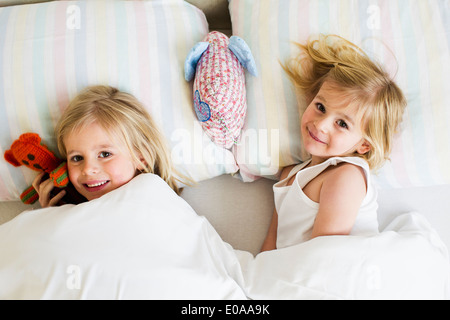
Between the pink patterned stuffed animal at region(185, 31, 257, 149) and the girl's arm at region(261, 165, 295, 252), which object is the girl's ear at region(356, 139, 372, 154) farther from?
the pink patterned stuffed animal at region(185, 31, 257, 149)

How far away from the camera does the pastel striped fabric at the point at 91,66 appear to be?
948 millimetres

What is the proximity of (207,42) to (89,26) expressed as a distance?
34 cm

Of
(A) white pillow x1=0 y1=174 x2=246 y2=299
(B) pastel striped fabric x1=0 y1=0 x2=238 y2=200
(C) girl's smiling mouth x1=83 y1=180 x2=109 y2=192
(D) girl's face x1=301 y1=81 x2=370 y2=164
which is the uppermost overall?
(B) pastel striped fabric x1=0 y1=0 x2=238 y2=200

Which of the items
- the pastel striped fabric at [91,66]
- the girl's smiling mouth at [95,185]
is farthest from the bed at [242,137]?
the girl's smiling mouth at [95,185]

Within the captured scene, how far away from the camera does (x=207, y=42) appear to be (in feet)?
3.09

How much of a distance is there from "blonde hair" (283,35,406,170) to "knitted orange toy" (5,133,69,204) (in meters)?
0.68

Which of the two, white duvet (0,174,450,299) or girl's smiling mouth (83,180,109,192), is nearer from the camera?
white duvet (0,174,450,299)

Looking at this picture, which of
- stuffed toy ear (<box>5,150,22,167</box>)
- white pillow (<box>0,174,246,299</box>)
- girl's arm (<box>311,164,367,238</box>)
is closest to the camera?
white pillow (<box>0,174,246,299</box>)

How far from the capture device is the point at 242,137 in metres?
1.00

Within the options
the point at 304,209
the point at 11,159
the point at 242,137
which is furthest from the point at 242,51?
the point at 11,159

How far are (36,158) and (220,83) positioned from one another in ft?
1.73

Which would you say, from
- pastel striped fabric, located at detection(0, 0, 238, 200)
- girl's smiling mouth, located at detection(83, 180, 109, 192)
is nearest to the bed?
pastel striped fabric, located at detection(0, 0, 238, 200)

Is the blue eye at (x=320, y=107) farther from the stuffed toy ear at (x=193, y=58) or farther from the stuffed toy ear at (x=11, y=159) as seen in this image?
the stuffed toy ear at (x=11, y=159)

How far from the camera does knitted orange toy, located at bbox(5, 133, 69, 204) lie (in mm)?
910
